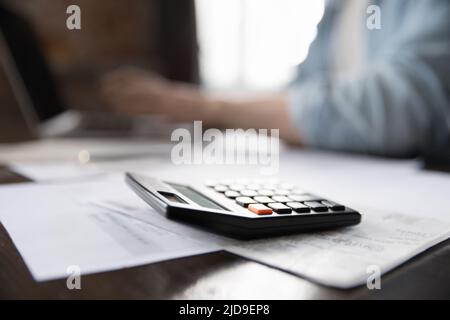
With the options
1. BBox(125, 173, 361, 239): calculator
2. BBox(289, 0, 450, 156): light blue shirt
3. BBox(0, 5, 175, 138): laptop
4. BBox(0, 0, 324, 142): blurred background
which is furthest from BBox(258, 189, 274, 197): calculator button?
BBox(0, 0, 324, 142): blurred background

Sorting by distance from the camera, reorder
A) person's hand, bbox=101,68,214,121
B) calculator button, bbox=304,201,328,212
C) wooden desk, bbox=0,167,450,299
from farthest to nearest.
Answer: person's hand, bbox=101,68,214,121
calculator button, bbox=304,201,328,212
wooden desk, bbox=0,167,450,299

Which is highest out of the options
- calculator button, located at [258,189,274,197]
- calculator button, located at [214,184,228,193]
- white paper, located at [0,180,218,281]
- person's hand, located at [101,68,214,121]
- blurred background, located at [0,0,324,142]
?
blurred background, located at [0,0,324,142]

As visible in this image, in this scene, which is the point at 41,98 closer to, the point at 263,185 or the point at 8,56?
the point at 8,56

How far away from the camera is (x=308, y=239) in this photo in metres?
0.29

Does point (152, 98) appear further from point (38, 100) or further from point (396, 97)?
point (396, 97)

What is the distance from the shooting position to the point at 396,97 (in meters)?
0.66

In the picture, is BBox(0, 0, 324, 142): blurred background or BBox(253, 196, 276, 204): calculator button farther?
BBox(0, 0, 324, 142): blurred background

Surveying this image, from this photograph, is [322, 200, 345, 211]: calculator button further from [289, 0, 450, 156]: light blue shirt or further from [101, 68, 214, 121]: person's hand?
[101, 68, 214, 121]: person's hand

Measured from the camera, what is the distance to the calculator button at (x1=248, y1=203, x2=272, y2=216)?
0.29 meters

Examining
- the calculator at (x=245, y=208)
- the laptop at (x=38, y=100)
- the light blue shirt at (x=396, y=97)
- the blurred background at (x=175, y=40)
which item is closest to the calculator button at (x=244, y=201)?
the calculator at (x=245, y=208)

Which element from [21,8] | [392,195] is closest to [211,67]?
[21,8]

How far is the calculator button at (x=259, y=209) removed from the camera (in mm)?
289

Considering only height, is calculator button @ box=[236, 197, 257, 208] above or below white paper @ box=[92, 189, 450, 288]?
above

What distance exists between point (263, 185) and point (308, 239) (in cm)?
9
